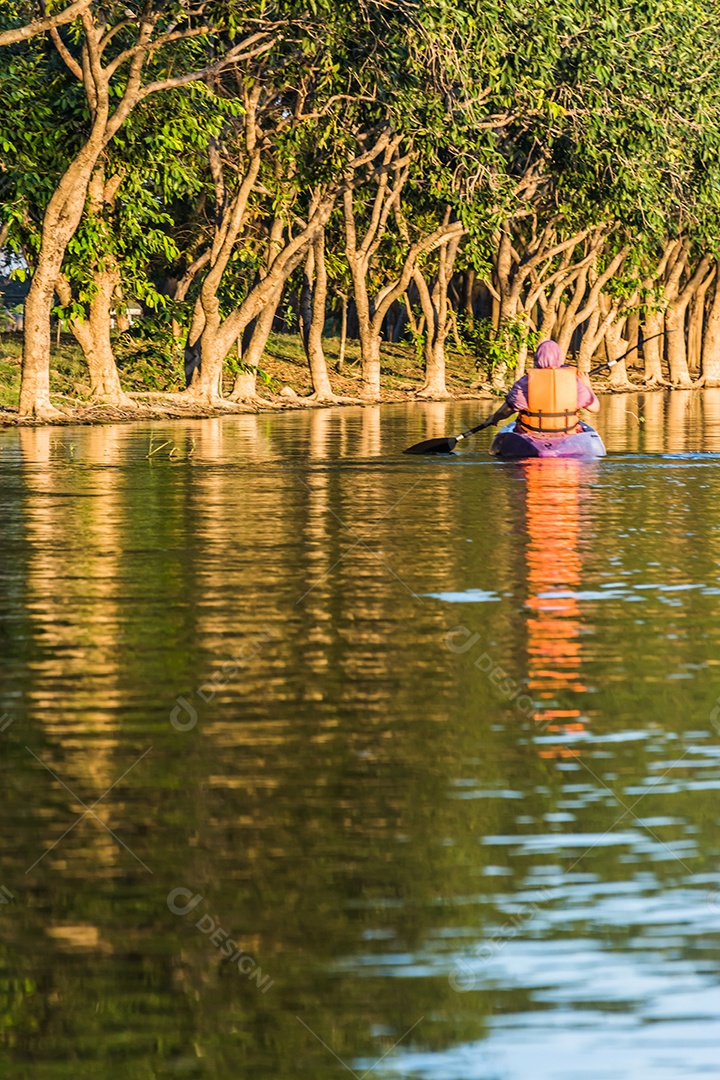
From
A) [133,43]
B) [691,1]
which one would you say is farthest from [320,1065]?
[691,1]

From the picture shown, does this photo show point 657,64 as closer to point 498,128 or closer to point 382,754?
point 498,128

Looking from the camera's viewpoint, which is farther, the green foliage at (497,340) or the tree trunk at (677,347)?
the tree trunk at (677,347)

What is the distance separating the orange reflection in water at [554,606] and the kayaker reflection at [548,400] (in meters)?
2.66

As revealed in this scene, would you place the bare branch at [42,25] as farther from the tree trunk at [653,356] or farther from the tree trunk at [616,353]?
the tree trunk at [653,356]

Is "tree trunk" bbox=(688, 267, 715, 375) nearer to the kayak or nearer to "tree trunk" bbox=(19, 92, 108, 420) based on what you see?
"tree trunk" bbox=(19, 92, 108, 420)

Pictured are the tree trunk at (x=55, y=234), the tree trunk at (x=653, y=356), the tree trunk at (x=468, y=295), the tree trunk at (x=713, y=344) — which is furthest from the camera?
the tree trunk at (x=713, y=344)

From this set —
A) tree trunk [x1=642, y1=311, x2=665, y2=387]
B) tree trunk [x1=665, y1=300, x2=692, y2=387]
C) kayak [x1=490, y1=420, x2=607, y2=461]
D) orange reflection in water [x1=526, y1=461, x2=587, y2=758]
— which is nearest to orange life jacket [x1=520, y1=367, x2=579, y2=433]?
kayak [x1=490, y1=420, x2=607, y2=461]

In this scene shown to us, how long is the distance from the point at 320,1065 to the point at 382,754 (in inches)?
131

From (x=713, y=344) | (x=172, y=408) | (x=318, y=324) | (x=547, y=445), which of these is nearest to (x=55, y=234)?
(x=172, y=408)

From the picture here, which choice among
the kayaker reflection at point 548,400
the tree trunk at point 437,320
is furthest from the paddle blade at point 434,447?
the tree trunk at point 437,320

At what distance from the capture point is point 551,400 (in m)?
26.1

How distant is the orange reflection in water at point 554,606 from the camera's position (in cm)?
930

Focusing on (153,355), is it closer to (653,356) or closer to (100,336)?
(100,336)

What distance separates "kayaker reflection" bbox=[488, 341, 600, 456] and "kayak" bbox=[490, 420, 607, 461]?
12 mm
